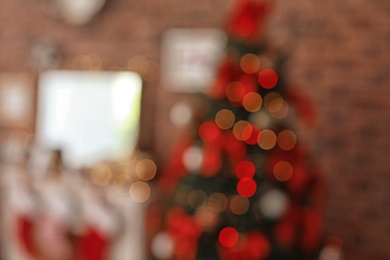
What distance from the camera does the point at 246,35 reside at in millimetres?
2660

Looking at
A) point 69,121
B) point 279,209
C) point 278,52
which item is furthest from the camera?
point 69,121

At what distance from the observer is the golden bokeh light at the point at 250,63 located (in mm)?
2650

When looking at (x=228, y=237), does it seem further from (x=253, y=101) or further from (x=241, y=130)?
(x=253, y=101)

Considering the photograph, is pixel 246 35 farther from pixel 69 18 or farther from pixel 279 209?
pixel 69 18

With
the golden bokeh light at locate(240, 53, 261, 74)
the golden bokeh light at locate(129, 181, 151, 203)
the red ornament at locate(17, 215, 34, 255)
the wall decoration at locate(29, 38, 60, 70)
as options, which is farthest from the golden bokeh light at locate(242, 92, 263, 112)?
the wall decoration at locate(29, 38, 60, 70)

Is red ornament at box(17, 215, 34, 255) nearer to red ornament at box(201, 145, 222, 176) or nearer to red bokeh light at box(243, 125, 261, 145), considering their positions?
red ornament at box(201, 145, 222, 176)

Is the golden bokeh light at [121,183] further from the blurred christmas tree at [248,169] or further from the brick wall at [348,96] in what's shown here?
the blurred christmas tree at [248,169]

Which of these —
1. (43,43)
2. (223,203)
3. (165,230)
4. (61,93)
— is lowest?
(165,230)

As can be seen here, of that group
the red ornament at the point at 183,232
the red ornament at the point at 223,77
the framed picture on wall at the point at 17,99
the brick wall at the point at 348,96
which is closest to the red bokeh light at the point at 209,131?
the red ornament at the point at 223,77

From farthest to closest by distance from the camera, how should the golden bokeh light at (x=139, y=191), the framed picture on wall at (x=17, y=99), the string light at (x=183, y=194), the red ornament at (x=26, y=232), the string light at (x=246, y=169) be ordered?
the framed picture on wall at (x=17, y=99) → the red ornament at (x=26, y=232) → the golden bokeh light at (x=139, y=191) → the string light at (x=183, y=194) → the string light at (x=246, y=169)

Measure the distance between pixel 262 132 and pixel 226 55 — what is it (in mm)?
387

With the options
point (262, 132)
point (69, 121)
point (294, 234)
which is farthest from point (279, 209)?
point (69, 121)

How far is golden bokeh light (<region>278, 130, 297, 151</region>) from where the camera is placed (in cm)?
267

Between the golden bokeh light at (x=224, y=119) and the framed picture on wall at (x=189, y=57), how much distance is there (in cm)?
90
